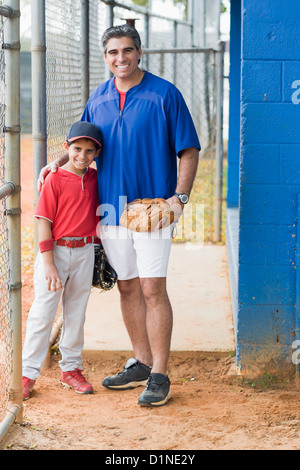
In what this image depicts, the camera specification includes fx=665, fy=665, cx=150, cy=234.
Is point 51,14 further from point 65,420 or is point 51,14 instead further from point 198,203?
point 198,203

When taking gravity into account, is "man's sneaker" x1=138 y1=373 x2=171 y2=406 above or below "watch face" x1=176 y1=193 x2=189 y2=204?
below

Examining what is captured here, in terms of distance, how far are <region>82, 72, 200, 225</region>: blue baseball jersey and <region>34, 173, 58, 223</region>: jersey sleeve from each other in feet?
1.08

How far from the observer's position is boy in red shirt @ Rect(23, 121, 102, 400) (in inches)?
156

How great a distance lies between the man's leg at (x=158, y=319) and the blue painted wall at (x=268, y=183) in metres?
0.59

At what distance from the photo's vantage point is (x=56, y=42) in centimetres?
517

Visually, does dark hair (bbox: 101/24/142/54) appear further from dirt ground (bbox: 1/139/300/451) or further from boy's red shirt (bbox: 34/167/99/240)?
dirt ground (bbox: 1/139/300/451)

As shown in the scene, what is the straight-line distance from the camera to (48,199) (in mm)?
3949

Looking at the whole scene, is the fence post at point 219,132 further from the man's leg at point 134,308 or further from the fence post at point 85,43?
the man's leg at point 134,308

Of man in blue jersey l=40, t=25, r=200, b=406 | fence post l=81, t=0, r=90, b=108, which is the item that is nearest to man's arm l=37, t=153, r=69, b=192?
man in blue jersey l=40, t=25, r=200, b=406

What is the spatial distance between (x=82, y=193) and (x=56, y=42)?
1713 millimetres

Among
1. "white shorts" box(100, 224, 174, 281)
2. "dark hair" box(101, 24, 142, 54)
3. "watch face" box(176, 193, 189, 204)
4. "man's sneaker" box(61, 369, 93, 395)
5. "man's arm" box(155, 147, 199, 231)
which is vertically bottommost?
"man's sneaker" box(61, 369, 93, 395)

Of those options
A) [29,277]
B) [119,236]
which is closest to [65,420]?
[119,236]

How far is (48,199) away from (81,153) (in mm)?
336

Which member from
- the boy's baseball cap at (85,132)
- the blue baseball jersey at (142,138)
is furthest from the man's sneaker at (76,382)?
the boy's baseball cap at (85,132)
